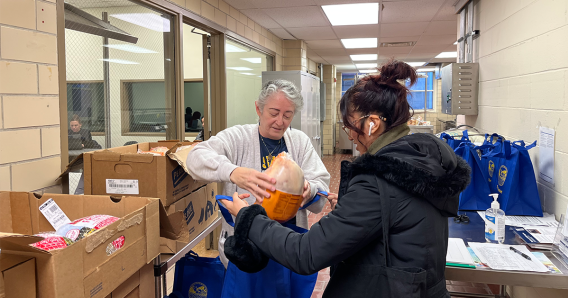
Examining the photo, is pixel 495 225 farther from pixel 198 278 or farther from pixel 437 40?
pixel 437 40

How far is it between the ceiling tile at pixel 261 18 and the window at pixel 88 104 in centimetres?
268

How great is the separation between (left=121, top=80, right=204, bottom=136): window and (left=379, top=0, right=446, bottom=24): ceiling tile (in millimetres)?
2705

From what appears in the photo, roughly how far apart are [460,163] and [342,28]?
5.02m

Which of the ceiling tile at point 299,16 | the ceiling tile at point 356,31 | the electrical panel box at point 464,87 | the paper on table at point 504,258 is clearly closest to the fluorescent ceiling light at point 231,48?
the ceiling tile at point 299,16

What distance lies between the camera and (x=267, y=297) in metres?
1.40

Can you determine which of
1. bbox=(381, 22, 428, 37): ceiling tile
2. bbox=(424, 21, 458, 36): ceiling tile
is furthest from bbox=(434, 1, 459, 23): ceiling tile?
bbox=(381, 22, 428, 37): ceiling tile

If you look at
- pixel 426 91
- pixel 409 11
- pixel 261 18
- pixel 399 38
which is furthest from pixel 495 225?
pixel 426 91

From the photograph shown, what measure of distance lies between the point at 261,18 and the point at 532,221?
3993 mm

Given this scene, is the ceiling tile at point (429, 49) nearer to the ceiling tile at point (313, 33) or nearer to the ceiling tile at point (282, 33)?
the ceiling tile at point (313, 33)

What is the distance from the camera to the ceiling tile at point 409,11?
14.5ft

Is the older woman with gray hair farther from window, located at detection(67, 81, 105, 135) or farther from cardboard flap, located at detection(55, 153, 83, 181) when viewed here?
window, located at detection(67, 81, 105, 135)

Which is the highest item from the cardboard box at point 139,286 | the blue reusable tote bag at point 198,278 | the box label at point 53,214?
the box label at point 53,214

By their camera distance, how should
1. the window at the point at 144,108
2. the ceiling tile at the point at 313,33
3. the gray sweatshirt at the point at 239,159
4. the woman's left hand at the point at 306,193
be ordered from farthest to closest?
the ceiling tile at the point at 313,33, the window at the point at 144,108, the gray sweatshirt at the point at 239,159, the woman's left hand at the point at 306,193

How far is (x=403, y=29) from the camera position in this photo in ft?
19.5
